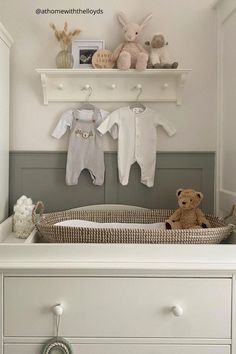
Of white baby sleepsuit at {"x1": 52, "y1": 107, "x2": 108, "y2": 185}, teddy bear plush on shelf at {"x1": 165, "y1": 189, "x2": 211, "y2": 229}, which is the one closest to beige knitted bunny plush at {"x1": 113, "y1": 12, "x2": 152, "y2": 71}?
white baby sleepsuit at {"x1": 52, "y1": 107, "x2": 108, "y2": 185}

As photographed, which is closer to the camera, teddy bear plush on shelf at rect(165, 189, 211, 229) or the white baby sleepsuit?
teddy bear plush on shelf at rect(165, 189, 211, 229)

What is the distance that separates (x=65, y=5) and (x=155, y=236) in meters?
1.28

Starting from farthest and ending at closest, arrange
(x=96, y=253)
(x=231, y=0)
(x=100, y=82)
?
(x=100, y=82)
(x=231, y=0)
(x=96, y=253)

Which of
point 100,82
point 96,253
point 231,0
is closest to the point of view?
point 96,253

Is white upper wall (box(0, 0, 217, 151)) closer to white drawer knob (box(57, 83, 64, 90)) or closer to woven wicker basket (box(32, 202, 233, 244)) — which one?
white drawer knob (box(57, 83, 64, 90))

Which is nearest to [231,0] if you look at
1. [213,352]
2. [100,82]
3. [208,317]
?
[100,82]

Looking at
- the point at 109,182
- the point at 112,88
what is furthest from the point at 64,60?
the point at 109,182

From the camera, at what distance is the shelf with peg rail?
1.92 m

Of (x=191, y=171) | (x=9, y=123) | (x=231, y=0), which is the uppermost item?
(x=231, y=0)

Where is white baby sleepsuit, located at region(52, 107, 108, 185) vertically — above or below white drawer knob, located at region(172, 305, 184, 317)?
above

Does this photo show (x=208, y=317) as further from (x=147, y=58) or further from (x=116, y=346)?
(x=147, y=58)

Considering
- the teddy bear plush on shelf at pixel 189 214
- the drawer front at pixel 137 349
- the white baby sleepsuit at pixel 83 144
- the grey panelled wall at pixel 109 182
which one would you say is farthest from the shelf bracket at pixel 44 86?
the drawer front at pixel 137 349

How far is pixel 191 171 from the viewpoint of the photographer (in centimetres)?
198

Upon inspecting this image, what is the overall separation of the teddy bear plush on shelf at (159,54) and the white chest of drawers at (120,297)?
0.94 m
